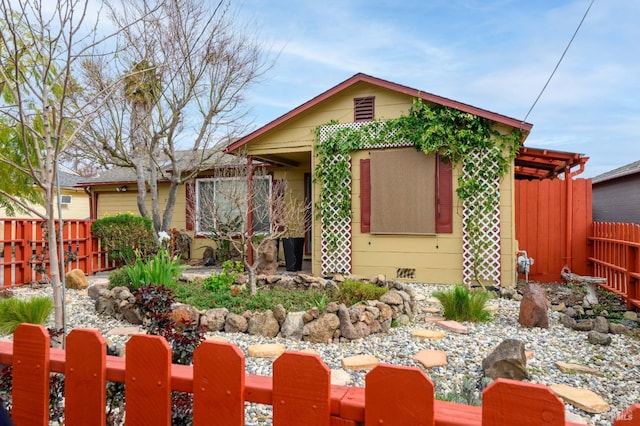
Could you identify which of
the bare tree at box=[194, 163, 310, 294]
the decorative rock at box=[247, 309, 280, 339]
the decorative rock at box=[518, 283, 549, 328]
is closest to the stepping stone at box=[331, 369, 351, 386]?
the decorative rock at box=[247, 309, 280, 339]

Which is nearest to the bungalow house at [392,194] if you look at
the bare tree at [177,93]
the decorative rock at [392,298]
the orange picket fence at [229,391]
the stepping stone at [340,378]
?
the bare tree at [177,93]

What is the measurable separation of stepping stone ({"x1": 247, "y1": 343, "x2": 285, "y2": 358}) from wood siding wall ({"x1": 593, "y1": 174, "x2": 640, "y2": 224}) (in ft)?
36.5

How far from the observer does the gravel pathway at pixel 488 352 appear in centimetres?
291

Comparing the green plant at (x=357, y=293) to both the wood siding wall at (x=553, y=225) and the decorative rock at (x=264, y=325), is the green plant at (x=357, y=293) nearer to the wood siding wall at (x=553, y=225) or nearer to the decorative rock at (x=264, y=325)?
the decorative rock at (x=264, y=325)

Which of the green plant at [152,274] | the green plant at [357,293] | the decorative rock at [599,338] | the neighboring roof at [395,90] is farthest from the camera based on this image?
the neighboring roof at [395,90]

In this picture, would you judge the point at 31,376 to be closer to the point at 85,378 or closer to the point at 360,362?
the point at 85,378

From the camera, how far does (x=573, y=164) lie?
8.20 m

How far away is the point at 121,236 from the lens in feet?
30.3

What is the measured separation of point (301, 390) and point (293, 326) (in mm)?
3243

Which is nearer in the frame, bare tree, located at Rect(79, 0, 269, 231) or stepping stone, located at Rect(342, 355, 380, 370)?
stepping stone, located at Rect(342, 355, 380, 370)

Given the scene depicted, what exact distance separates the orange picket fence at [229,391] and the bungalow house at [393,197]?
654 cm

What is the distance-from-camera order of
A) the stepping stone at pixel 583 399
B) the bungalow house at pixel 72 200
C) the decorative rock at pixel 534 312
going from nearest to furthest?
the stepping stone at pixel 583 399
the decorative rock at pixel 534 312
the bungalow house at pixel 72 200

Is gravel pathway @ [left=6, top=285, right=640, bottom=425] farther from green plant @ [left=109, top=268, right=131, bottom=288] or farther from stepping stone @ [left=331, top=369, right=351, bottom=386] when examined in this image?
green plant @ [left=109, top=268, right=131, bottom=288]

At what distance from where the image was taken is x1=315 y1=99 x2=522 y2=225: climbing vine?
6.91m
